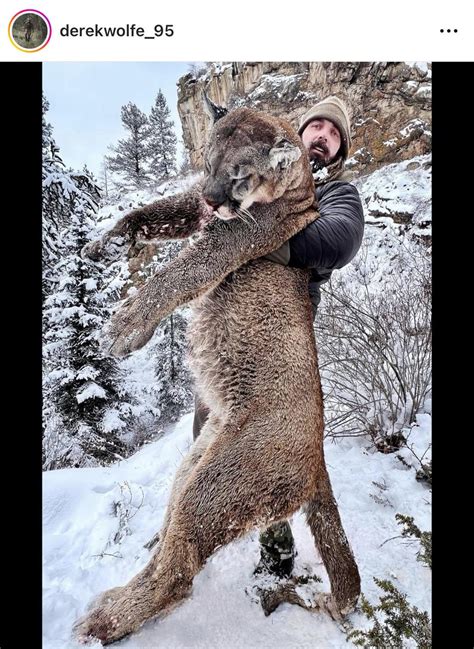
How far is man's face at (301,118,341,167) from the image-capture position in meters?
1.71

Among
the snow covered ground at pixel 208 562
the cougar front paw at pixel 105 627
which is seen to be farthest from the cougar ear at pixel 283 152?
the cougar front paw at pixel 105 627

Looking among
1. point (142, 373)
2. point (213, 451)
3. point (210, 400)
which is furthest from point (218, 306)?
point (142, 373)

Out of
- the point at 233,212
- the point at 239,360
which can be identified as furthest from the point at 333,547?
the point at 233,212

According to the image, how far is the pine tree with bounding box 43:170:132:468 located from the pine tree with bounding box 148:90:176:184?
36cm

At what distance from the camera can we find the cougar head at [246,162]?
4.39ft

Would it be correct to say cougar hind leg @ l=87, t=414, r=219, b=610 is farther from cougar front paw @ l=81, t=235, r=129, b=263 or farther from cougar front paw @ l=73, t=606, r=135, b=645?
cougar front paw @ l=81, t=235, r=129, b=263

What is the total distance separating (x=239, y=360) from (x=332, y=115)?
1.22m

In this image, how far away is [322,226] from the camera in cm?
152

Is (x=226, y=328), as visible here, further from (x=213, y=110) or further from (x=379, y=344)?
(x=379, y=344)

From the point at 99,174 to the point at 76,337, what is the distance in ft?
2.97

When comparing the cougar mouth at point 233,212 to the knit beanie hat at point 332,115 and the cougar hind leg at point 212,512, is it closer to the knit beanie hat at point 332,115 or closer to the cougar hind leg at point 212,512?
the knit beanie hat at point 332,115
